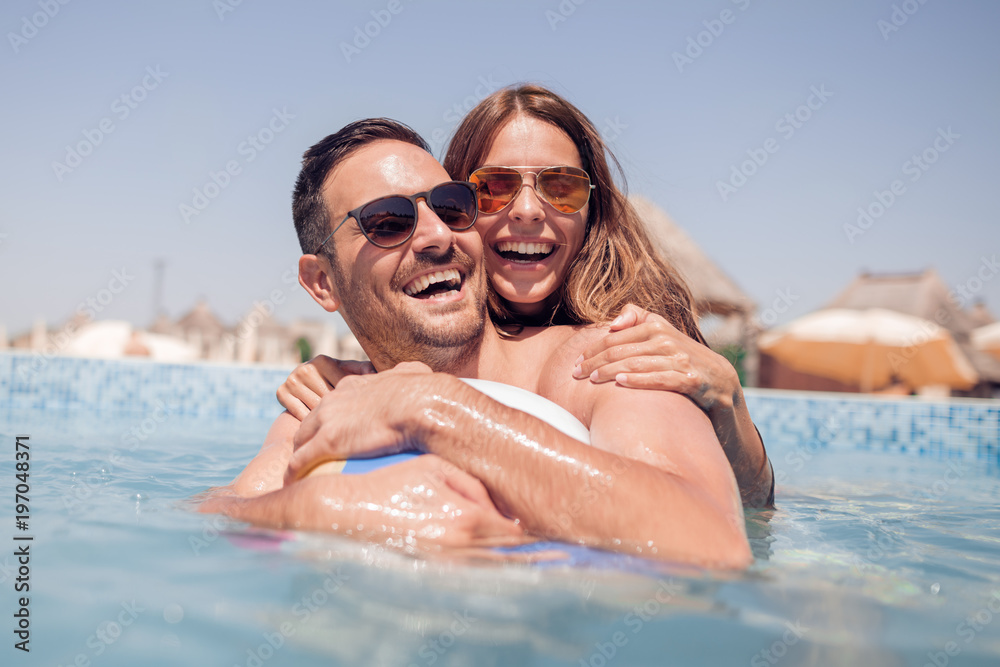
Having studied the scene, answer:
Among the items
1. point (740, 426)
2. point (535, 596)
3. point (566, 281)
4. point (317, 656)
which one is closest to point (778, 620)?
point (535, 596)

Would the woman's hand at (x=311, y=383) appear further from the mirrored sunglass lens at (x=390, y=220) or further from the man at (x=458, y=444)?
the mirrored sunglass lens at (x=390, y=220)

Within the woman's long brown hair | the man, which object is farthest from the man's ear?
the woman's long brown hair

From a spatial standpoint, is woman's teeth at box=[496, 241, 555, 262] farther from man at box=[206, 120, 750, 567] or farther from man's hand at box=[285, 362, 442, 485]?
man's hand at box=[285, 362, 442, 485]

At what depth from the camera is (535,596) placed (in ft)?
5.54

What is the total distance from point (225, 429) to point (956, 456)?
Result: 812 cm

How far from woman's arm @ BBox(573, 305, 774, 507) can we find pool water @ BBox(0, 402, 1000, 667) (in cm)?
55

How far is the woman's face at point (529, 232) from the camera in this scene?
3.26 m

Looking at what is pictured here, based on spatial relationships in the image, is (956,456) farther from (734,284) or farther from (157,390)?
(157,390)

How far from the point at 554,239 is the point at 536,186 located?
260 mm

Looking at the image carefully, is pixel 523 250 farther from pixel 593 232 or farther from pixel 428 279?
pixel 428 279

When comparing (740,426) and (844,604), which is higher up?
(740,426)

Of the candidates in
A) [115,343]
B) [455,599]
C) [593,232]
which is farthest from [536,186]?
[115,343]

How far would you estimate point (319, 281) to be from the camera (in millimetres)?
3350

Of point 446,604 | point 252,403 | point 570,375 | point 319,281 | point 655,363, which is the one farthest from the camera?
point 252,403
